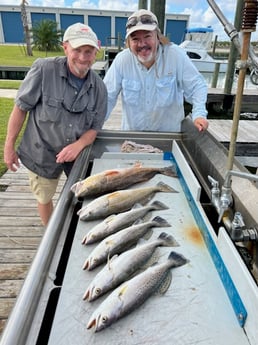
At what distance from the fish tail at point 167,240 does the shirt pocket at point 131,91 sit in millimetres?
1755

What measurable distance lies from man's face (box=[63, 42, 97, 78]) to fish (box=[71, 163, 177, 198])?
30.6 inches

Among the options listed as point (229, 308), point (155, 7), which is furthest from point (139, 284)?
point (155, 7)

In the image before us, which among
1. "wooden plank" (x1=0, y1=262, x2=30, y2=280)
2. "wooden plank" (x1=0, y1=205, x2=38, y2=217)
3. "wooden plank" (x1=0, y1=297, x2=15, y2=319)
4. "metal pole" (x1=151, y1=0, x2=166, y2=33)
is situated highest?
"metal pole" (x1=151, y1=0, x2=166, y2=33)

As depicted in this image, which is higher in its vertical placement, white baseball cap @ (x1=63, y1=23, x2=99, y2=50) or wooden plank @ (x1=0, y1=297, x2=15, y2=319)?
white baseball cap @ (x1=63, y1=23, x2=99, y2=50)

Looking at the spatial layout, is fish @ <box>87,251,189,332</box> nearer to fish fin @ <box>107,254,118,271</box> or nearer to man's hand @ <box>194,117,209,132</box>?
fish fin @ <box>107,254,118,271</box>

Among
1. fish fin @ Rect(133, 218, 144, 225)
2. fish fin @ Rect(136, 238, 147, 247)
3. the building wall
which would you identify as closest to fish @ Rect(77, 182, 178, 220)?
fish fin @ Rect(133, 218, 144, 225)

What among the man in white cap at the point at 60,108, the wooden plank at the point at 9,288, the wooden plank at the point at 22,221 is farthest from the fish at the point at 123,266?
the wooden plank at the point at 22,221

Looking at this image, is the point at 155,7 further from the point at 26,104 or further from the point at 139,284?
the point at 139,284

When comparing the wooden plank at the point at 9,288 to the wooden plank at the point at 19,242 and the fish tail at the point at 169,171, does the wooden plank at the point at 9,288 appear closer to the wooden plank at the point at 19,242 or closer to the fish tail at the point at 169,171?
A: the wooden plank at the point at 19,242

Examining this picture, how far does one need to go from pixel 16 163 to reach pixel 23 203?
5.35 feet

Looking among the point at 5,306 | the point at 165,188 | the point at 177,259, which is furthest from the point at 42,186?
the point at 177,259

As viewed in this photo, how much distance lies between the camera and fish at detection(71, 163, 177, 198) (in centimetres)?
188

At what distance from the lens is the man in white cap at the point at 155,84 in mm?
2785

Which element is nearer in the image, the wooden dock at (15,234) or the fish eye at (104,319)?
the fish eye at (104,319)
